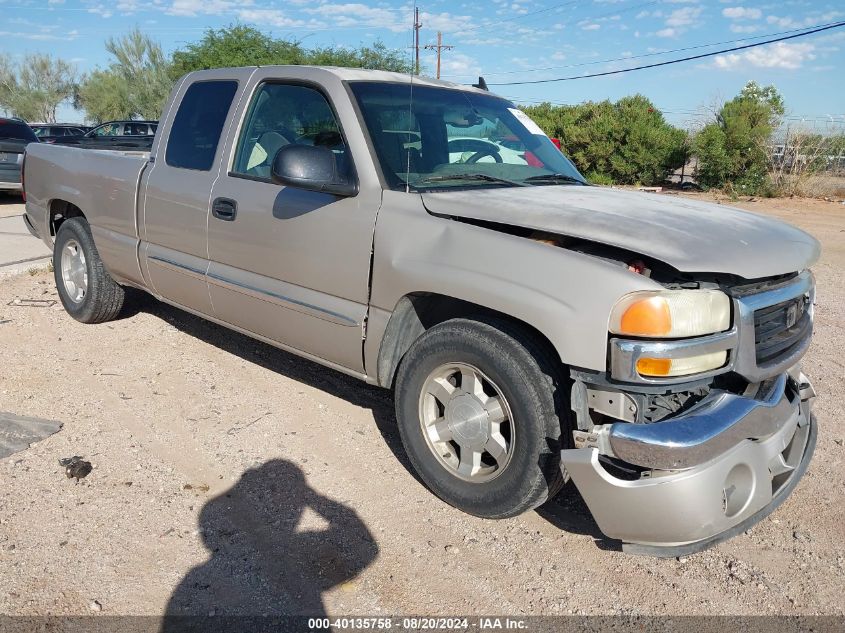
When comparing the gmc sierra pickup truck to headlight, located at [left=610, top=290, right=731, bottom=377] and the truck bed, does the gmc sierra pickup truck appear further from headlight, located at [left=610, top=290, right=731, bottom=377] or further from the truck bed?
the truck bed

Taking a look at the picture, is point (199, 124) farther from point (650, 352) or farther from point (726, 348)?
point (726, 348)

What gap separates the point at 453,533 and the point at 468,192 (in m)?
1.60

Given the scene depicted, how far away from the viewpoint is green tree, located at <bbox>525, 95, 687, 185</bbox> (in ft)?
81.8

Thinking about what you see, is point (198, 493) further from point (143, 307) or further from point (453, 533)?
point (143, 307)

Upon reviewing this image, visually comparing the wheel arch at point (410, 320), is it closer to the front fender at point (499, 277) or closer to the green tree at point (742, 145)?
the front fender at point (499, 277)

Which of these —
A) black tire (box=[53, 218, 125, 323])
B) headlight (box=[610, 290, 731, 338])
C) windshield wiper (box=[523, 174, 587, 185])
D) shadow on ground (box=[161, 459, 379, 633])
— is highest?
windshield wiper (box=[523, 174, 587, 185])

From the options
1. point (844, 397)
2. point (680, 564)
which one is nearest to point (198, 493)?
point (680, 564)

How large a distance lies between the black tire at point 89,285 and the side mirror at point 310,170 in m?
2.84

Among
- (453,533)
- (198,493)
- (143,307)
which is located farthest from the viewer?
(143,307)

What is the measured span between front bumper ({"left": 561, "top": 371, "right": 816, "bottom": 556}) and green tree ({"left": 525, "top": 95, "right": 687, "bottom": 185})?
23424 mm

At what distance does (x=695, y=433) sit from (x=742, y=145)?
22.5 m

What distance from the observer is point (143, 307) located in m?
6.64

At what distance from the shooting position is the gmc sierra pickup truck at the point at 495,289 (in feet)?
8.68

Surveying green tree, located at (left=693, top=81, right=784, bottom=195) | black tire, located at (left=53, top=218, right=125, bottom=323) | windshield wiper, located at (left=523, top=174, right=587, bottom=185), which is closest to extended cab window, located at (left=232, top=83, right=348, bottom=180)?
windshield wiper, located at (left=523, top=174, right=587, bottom=185)
